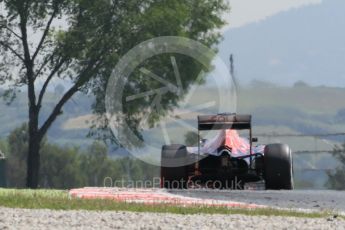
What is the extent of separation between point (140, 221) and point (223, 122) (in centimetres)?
1425

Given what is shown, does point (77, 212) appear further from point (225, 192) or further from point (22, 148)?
point (22, 148)

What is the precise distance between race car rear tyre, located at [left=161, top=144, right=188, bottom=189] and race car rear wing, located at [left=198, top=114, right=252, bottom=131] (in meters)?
0.99

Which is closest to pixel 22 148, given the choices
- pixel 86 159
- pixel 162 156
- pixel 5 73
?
pixel 86 159

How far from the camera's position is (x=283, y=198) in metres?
25.5

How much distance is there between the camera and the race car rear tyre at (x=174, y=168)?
29797 mm

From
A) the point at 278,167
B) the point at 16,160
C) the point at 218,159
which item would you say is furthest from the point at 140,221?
the point at 16,160

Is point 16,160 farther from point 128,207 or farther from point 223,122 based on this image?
point 128,207

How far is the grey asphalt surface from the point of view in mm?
23047

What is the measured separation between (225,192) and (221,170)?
2615 mm

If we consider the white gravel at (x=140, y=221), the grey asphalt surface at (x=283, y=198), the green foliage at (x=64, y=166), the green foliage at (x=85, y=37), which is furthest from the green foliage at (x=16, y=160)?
the white gravel at (x=140, y=221)

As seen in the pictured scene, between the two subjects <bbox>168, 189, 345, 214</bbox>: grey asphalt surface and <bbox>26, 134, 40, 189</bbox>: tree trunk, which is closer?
<bbox>168, 189, 345, 214</bbox>: grey asphalt surface

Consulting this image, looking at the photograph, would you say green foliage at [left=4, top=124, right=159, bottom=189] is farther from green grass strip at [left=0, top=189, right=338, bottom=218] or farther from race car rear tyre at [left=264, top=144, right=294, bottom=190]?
green grass strip at [left=0, top=189, right=338, bottom=218]

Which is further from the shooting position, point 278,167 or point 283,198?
point 278,167

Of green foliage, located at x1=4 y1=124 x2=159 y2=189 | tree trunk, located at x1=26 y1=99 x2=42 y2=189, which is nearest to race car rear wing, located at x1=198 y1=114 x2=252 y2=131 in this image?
tree trunk, located at x1=26 y1=99 x2=42 y2=189
